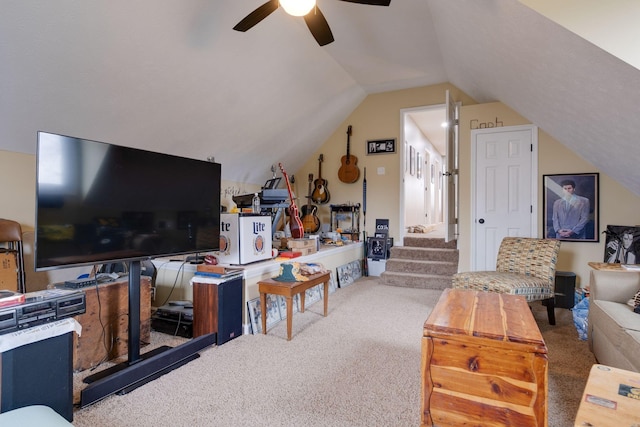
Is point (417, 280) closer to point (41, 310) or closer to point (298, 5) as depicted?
point (298, 5)

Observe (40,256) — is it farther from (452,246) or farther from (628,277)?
(452,246)

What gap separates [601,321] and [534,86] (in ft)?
6.63

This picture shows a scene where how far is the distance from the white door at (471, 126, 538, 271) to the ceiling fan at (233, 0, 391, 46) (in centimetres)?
277

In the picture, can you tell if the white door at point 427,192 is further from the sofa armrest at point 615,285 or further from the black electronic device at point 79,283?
the black electronic device at point 79,283

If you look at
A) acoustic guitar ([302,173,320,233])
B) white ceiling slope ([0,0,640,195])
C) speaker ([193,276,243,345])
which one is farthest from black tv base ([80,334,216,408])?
acoustic guitar ([302,173,320,233])

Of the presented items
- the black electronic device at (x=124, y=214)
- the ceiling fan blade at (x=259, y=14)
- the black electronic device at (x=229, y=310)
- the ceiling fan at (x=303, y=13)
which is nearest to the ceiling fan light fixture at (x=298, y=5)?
the ceiling fan at (x=303, y=13)

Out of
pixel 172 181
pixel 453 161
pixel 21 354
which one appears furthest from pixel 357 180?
pixel 21 354

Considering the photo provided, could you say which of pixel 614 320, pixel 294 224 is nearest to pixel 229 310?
pixel 294 224

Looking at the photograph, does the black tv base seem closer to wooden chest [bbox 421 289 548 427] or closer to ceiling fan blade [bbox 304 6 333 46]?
wooden chest [bbox 421 289 548 427]

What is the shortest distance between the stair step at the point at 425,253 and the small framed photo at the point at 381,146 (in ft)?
5.48

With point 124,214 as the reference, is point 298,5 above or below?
above

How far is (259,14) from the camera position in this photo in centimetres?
242

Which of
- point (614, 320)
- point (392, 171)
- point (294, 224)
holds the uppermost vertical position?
point (392, 171)

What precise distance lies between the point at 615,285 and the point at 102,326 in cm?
357
